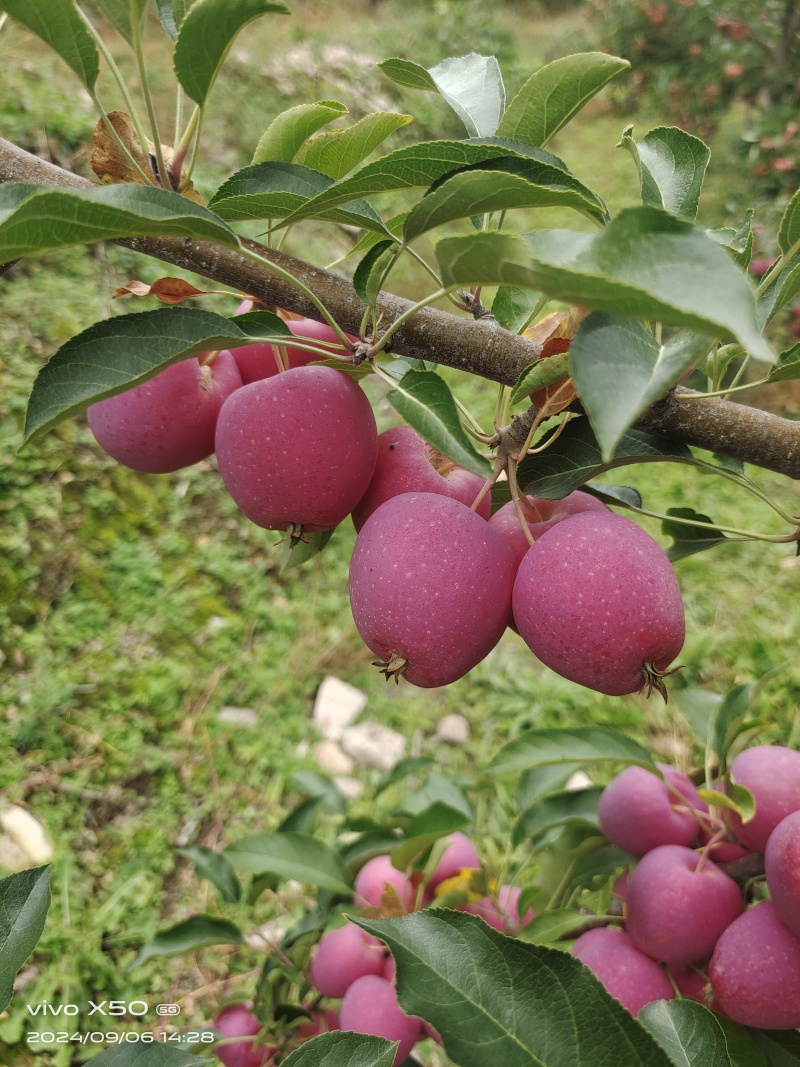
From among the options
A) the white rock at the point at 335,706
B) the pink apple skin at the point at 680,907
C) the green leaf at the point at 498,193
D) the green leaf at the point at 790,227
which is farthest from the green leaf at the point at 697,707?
the white rock at the point at 335,706

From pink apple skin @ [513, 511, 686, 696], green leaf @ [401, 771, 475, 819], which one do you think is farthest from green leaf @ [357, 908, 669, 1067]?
green leaf @ [401, 771, 475, 819]

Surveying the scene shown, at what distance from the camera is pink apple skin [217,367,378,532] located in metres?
0.47

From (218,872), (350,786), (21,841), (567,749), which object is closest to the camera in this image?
(567,749)

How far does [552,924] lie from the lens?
0.69m

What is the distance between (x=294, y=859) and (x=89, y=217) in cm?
72

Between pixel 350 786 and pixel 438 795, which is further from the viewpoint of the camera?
pixel 350 786

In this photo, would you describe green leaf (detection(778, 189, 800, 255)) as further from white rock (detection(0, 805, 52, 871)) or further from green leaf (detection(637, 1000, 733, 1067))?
white rock (detection(0, 805, 52, 871))

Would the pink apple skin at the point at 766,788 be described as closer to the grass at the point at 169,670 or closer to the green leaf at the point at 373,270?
the green leaf at the point at 373,270

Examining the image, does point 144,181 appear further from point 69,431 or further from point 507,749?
point 69,431

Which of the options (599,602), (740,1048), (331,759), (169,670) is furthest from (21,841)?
(599,602)

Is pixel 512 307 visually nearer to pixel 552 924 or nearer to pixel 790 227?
pixel 790 227

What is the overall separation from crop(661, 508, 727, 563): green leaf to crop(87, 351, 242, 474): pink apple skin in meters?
0.36

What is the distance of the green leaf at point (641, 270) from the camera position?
Answer: 270mm

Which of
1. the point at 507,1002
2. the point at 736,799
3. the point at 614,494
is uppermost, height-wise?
the point at 614,494
